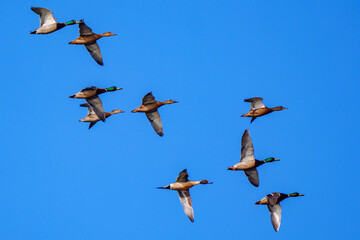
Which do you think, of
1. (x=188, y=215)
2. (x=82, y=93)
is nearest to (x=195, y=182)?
(x=188, y=215)

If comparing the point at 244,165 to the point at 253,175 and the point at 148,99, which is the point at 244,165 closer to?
the point at 253,175

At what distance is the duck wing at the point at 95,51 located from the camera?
38500 millimetres

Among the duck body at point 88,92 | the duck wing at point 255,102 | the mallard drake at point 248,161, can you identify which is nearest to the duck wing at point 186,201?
the mallard drake at point 248,161

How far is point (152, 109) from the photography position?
125 ft

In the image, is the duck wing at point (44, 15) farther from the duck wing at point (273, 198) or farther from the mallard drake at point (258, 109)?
the duck wing at point (273, 198)

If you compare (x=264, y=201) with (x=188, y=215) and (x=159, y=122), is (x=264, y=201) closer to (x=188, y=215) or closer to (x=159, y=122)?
(x=188, y=215)

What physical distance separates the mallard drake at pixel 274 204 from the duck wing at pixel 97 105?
8.36 m

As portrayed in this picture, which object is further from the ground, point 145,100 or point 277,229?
point 145,100

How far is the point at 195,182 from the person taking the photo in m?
36.1

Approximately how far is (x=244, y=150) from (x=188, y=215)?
12.9ft

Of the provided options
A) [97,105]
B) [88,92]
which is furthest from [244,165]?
[88,92]

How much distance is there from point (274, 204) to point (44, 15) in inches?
555

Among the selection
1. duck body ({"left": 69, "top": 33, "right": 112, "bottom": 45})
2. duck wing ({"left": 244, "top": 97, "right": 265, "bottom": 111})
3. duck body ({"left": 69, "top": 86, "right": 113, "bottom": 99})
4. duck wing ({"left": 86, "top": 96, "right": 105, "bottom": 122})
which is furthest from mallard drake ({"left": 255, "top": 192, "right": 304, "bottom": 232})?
duck body ({"left": 69, "top": 33, "right": 112, "bottom": 45})

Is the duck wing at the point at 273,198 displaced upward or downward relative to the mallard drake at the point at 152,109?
downward
